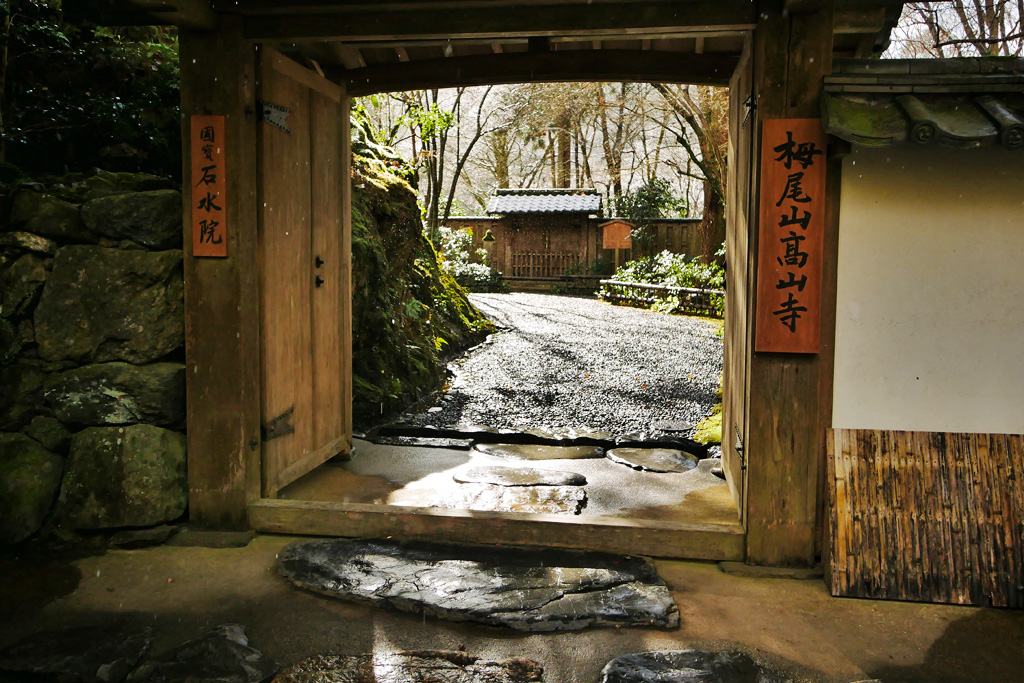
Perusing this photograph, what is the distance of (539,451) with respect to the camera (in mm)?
Result: 6488

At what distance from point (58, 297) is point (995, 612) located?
5436 mm

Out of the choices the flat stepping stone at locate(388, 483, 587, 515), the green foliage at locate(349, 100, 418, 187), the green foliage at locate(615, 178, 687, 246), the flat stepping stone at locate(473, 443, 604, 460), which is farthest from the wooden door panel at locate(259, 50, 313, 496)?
the green foliage at locate(615, 178, 687, 246)

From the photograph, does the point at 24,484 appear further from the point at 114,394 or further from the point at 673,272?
the point at 673,272

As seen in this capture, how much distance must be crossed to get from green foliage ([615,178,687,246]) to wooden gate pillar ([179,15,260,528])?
73.8 ft

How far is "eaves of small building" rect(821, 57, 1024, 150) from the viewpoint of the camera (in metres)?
3.41

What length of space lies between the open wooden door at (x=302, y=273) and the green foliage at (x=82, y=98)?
1.28 meters

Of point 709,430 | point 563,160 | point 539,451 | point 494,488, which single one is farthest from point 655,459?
point 563,160

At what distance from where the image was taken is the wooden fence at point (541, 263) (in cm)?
2747

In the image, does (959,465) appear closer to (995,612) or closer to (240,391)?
(995,612)

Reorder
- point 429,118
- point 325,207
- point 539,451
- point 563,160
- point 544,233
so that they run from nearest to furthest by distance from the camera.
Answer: point 325,207 → point 539,451 → point 429,118 → point 544,233 → point 563,160

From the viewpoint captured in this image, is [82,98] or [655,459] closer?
[82,98]

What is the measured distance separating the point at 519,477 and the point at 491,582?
1.80m

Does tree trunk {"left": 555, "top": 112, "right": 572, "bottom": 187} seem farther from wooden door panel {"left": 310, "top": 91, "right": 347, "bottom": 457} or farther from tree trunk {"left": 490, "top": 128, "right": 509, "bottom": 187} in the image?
wooden door panel {"left": 310, "top": 91, "right": 347, "bottom": 457}

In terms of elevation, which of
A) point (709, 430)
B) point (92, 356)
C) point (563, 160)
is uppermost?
point (563, 160)
